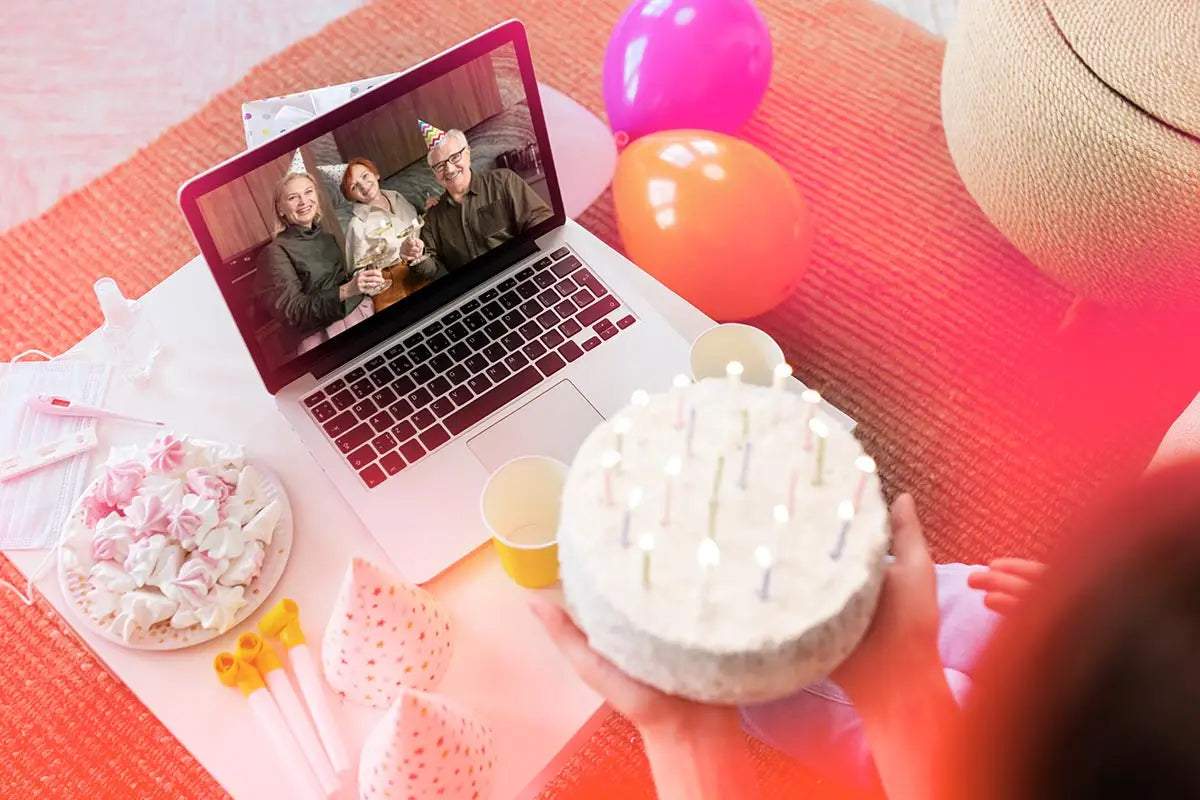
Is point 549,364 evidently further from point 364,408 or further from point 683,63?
point 683,63

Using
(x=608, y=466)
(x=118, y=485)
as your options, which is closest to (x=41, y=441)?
(x=118, y=485)

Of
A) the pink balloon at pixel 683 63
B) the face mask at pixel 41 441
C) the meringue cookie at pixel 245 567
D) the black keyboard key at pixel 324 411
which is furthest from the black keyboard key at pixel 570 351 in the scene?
Result: the pink balloon at pixel 683 63

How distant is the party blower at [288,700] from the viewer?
676 mm

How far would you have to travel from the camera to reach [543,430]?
0.84 m

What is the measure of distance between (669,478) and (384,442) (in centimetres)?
38

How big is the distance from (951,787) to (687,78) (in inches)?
44.9

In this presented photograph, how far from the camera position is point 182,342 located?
3.00 ft

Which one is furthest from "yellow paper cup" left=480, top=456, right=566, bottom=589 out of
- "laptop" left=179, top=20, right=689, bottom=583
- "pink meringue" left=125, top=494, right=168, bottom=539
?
"pink meringue" left=125, top=494, right=168, bottom=539

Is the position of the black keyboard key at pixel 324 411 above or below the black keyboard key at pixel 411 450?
above

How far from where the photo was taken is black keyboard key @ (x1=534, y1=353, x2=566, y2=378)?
87 centimetres

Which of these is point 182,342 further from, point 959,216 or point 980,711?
point 959,216

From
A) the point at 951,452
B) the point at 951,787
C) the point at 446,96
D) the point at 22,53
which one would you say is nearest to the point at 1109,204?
the point at 951,452

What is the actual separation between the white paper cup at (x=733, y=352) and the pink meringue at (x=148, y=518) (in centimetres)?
44

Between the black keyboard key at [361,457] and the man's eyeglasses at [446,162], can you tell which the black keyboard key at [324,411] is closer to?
the black keyboard key at [361,457]
